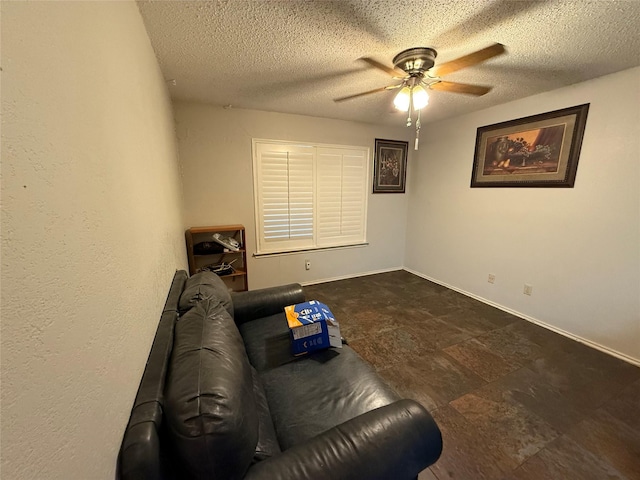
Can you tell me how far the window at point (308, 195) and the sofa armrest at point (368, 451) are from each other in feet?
8.77

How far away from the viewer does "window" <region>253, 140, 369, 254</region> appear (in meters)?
3.22

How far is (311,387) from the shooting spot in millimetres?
1301

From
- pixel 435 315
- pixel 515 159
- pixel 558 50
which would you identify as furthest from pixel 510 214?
pixel 558 50

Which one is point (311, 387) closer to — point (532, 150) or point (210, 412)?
point (210, 412)

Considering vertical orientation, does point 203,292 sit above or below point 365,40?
below

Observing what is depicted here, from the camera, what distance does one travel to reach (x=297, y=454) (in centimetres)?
82

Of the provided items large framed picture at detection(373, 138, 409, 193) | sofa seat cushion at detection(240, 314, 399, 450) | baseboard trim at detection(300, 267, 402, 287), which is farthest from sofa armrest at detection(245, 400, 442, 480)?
large framed picture at detection(373, 138, 409, 193)

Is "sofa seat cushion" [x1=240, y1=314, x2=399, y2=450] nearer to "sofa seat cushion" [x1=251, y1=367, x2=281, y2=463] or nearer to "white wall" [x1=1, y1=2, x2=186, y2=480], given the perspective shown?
"sofa seat cushion" [x1=251, y1=367, x2=281, y2=463]

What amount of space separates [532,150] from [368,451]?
122 inches

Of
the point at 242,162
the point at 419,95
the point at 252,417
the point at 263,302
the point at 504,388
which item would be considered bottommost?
the point at 504,388

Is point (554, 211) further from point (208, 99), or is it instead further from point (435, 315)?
point (208, 99)

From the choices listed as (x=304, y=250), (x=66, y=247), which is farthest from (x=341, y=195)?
(x=66, y=247)

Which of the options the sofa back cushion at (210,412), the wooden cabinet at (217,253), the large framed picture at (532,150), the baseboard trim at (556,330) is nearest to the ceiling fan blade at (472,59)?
the large framed picture at (532,150)

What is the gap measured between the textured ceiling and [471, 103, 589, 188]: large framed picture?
312 millimetres
